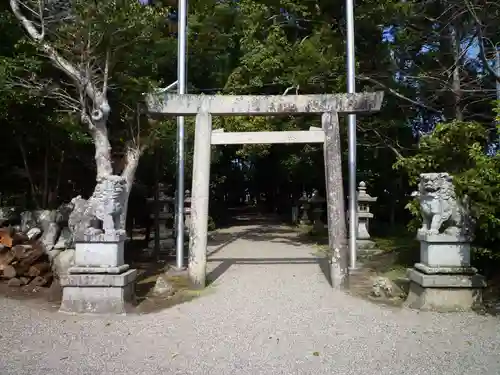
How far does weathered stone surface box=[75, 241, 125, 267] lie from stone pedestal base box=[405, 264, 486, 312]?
4407 mm

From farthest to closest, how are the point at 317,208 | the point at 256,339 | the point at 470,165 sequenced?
the point at 317,208 < the point at 470,165 < the point at 256,339

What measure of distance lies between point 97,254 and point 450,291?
5030 millimetres

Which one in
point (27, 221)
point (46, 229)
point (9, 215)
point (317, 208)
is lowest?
point (46, 229)

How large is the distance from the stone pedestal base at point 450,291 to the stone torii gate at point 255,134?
1.80 m

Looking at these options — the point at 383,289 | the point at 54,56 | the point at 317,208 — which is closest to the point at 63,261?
the point at 54,56

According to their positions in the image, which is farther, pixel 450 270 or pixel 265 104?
pixel 265 104

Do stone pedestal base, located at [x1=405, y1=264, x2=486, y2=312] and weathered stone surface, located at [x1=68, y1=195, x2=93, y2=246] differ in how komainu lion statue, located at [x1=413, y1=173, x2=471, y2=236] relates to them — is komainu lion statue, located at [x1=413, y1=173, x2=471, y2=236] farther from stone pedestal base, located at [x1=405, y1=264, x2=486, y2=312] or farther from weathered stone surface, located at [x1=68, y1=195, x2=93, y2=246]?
weathered stone surface, located at [x1=68, y1=195, x2=93, y2=246]

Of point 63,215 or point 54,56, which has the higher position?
point 54,56

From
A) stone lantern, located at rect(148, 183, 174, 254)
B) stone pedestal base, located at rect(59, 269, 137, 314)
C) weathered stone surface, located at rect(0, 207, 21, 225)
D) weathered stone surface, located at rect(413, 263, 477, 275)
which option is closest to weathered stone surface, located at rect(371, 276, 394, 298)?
weathered stone surface, located at rect(413, 263, 477, 275)

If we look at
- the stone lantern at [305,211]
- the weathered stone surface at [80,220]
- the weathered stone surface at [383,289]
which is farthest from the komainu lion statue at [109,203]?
the stone lantern at [305,211]

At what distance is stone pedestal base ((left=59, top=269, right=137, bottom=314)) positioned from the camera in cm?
641

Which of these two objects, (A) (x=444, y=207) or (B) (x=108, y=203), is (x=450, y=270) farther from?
(B) (x=108, y=203)

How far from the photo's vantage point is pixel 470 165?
304 inches

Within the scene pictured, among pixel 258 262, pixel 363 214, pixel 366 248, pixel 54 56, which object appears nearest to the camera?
pixel 54 56
